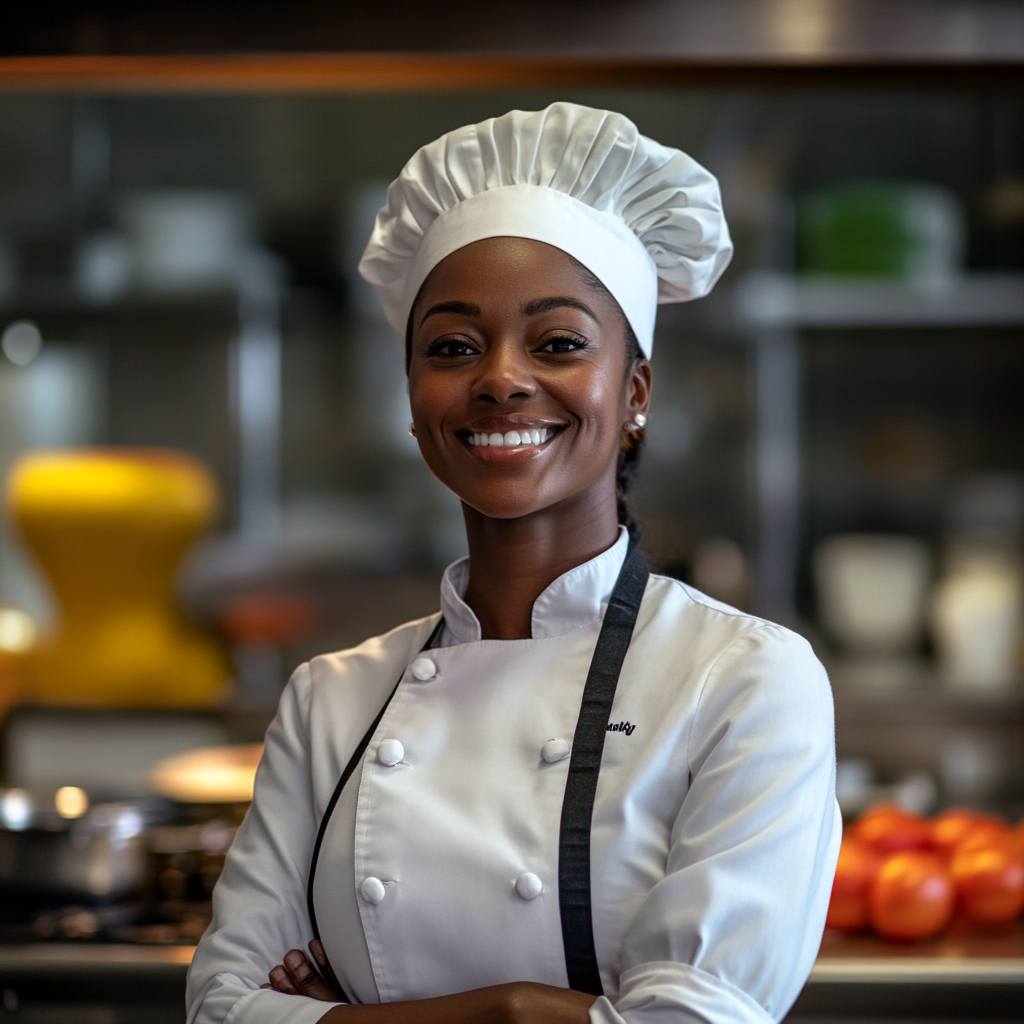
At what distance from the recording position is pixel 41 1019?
4.69ft

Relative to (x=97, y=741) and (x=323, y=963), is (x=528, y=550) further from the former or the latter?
(x=97, y=741)

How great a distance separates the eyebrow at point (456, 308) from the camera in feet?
3.55

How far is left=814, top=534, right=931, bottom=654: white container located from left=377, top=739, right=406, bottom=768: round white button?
2.20 meters

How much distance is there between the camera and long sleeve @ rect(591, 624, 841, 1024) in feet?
3.01

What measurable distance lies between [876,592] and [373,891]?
2281 mm

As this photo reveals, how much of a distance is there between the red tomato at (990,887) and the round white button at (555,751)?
698 mm

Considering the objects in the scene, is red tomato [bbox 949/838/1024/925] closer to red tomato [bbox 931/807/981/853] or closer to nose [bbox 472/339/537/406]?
red tomato [bbox 931/807/981/853]

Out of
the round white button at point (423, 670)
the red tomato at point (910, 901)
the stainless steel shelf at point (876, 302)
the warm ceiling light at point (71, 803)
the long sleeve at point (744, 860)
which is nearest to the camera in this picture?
the long sleeve at point (744, 860)

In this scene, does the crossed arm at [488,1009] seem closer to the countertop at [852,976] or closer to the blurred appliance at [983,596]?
the countertop at [852,976]

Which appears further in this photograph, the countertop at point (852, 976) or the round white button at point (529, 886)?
the countertop at point (852, 976)

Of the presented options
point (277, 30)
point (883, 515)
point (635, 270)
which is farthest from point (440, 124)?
point (635, 270)

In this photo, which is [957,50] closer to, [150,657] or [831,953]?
[831,953]

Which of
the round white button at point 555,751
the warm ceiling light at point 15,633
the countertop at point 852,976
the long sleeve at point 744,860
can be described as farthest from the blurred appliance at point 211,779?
the warm ceiling light at point 15,633

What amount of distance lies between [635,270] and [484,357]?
0.57 ft
